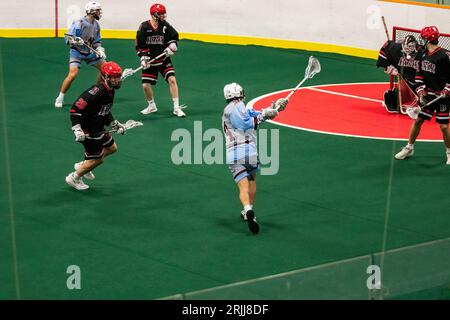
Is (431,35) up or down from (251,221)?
up

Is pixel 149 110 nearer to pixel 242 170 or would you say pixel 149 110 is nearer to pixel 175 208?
pixel 175 208

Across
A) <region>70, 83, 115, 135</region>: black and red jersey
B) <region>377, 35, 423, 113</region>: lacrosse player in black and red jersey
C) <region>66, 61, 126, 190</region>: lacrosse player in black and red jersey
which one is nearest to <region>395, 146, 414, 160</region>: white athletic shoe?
<region>377, 35, 423, 113</region>: lacrosse player in black and red jersey

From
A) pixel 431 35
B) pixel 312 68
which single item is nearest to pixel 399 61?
pixel 431 35

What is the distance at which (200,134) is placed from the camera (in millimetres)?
14641

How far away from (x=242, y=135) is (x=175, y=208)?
1297 mm

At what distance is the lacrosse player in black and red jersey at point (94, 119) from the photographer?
11562mm

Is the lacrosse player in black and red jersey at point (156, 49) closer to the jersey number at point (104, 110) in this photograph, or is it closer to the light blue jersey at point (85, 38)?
the light blue jersey at point (85, 38)

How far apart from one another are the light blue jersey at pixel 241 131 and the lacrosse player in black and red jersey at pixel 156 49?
4.88 metres

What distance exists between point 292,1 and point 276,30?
74 centimetres

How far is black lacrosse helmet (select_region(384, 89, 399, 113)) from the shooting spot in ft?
52.6

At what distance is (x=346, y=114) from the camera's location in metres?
16.0

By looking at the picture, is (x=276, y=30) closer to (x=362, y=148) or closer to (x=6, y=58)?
(x=6, y=58)

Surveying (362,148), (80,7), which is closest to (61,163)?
(362,148)

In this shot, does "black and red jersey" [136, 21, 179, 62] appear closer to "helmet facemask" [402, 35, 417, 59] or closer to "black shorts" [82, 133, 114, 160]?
"helmet facemask" [402, 35, 417, 59]
